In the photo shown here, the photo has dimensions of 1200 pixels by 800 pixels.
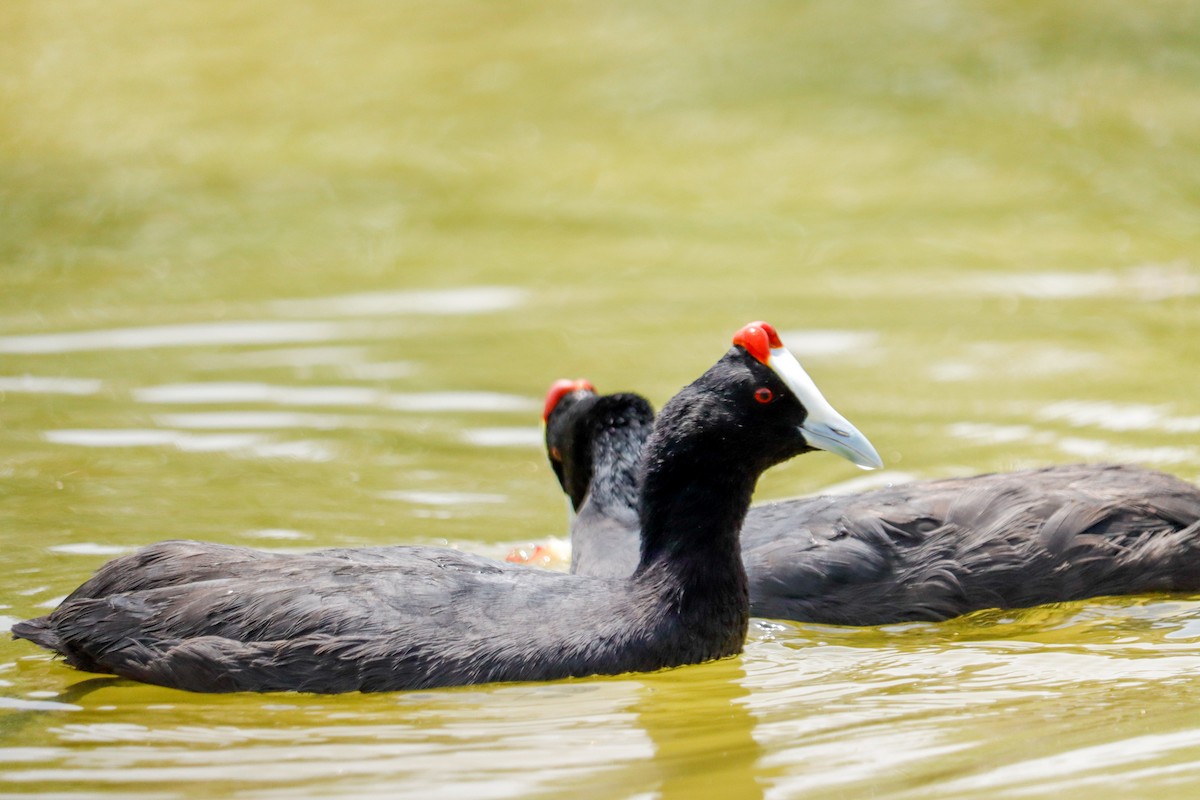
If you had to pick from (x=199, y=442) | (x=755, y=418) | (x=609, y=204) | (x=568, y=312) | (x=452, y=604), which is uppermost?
(x=609, y=204)

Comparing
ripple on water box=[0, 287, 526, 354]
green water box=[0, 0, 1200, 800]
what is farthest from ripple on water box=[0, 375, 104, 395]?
ripple on water box=[0, 287, 526, 354]

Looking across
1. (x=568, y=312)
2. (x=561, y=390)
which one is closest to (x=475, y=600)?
(x=561, y=390)

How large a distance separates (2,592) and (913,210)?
307 inches

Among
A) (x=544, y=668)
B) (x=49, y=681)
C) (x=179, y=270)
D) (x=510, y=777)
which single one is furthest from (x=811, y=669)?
(x=179, y=270)

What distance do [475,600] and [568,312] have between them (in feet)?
17.4

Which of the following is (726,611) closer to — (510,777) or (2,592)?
(510,777)

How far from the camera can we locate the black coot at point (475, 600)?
493 centimetres

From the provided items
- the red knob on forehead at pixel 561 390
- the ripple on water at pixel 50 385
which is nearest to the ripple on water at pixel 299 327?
the ripple on water at pixel 50 385

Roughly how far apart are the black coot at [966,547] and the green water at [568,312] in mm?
95

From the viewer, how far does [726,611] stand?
5.23m

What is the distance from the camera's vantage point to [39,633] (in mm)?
5199

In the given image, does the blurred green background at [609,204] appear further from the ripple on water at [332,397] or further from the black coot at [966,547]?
the black coot at [966,547]

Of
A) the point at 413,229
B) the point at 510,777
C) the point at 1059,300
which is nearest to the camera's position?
the point at 510,777

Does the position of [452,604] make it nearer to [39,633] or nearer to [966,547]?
[39,633]
